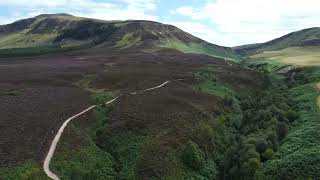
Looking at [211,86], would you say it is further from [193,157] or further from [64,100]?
[193,157]

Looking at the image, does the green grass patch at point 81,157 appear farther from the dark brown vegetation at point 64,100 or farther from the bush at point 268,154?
the bush at point 268,154

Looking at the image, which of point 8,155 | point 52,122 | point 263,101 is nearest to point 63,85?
point 52,122

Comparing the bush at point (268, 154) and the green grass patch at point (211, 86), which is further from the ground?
the green grass patch at point (211, 86)

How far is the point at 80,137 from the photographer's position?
205 ft

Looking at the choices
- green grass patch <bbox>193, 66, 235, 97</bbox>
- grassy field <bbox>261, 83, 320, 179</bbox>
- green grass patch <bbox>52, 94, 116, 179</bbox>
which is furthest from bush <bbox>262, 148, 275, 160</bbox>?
green grass patch <bbox>193, 66, 235, 97</bbox>

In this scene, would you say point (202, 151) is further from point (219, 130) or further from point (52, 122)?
point (52, 122)

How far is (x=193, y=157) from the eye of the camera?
6081 centimetres

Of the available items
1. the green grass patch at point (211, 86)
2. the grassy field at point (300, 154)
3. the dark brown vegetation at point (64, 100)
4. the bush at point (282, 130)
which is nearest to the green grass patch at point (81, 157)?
the dark brown vegetation at point (64, 100)

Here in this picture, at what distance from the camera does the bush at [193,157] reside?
198 ft

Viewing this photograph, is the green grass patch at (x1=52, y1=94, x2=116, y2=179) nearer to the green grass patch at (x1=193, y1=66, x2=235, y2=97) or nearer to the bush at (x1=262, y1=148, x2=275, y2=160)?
the bush at (x1=262, y1=148, x2=275, y2=160)

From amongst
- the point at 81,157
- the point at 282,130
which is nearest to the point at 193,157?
the point at 81,157

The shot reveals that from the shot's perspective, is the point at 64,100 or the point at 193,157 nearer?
the point at 193,157

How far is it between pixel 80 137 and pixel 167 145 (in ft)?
36.7

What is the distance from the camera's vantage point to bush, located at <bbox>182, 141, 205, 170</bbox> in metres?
60.2
